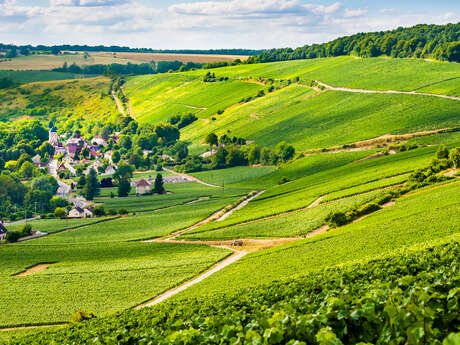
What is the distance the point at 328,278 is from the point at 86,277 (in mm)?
33297

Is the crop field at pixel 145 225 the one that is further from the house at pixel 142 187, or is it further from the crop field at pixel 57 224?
the house at pixel 142 187

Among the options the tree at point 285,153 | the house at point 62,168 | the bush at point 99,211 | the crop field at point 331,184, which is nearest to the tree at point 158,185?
the bush at point 99,211

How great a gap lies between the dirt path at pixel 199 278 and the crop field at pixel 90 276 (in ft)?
2.82

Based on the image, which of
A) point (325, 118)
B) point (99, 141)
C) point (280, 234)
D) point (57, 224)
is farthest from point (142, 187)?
point (99, 141)

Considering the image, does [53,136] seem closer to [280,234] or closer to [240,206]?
[240,206]

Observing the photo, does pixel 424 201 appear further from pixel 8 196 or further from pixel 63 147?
pixel 63 147

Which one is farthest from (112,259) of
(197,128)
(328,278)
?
(197,128)

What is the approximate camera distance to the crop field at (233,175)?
4304 inches

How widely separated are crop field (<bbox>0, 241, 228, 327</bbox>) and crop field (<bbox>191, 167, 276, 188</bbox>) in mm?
43441

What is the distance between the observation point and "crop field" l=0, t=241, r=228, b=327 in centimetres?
4319

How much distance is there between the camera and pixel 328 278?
26703 millimetres

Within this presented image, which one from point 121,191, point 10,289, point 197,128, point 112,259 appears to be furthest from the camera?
point 197,128

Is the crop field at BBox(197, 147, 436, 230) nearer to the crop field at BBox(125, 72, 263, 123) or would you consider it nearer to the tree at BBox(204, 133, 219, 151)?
the tree at BBox(204, 133, 219, 151)

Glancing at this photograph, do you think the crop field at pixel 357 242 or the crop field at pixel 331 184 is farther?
the crop field at pixel 331 184
